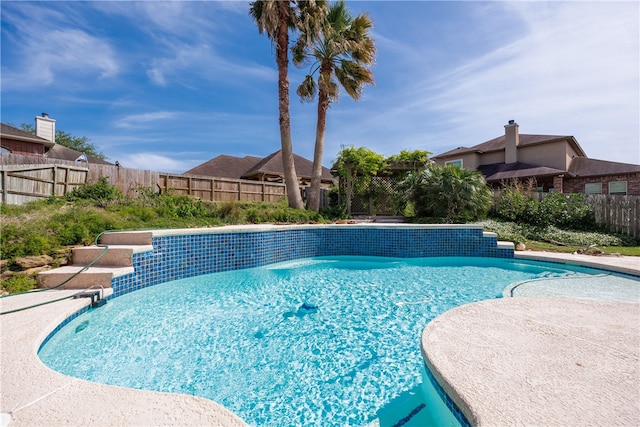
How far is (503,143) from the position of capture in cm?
2006

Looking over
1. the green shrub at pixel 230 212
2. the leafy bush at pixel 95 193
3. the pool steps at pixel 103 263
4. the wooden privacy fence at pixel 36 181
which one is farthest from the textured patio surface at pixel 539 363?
the wooden privacy fence at pixel 36 181

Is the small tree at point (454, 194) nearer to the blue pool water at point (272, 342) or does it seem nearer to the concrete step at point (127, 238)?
the blue pool water at point (272, 342)

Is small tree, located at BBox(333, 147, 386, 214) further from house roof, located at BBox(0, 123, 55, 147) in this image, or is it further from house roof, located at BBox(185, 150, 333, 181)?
house roof, located at BBox(0, 123, 55, 147)

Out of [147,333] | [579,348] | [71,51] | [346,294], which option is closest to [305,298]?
[346,294]

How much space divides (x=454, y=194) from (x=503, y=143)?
1204cm

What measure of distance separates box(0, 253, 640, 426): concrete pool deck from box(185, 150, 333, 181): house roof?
18028 mm

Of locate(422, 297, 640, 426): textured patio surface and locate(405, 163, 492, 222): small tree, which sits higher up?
locate(405, 163, 492, 222): small tree

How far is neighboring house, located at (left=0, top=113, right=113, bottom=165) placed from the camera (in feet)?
55.1

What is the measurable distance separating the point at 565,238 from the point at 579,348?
9903 mm

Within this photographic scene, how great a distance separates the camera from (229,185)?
14.2 meters

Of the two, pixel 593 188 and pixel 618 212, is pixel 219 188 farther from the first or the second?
pixel 593 188

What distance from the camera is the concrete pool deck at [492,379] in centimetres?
141

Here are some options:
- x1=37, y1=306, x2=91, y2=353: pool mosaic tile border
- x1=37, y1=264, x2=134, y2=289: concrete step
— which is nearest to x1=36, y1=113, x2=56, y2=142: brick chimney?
x1=37, y1=264, x2=134, y2=289: concrete step

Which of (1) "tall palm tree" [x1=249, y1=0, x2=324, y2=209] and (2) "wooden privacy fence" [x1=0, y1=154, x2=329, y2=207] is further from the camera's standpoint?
(1) "tall palm tree" [x1=249, y1=0, x2=324, y2=209]
